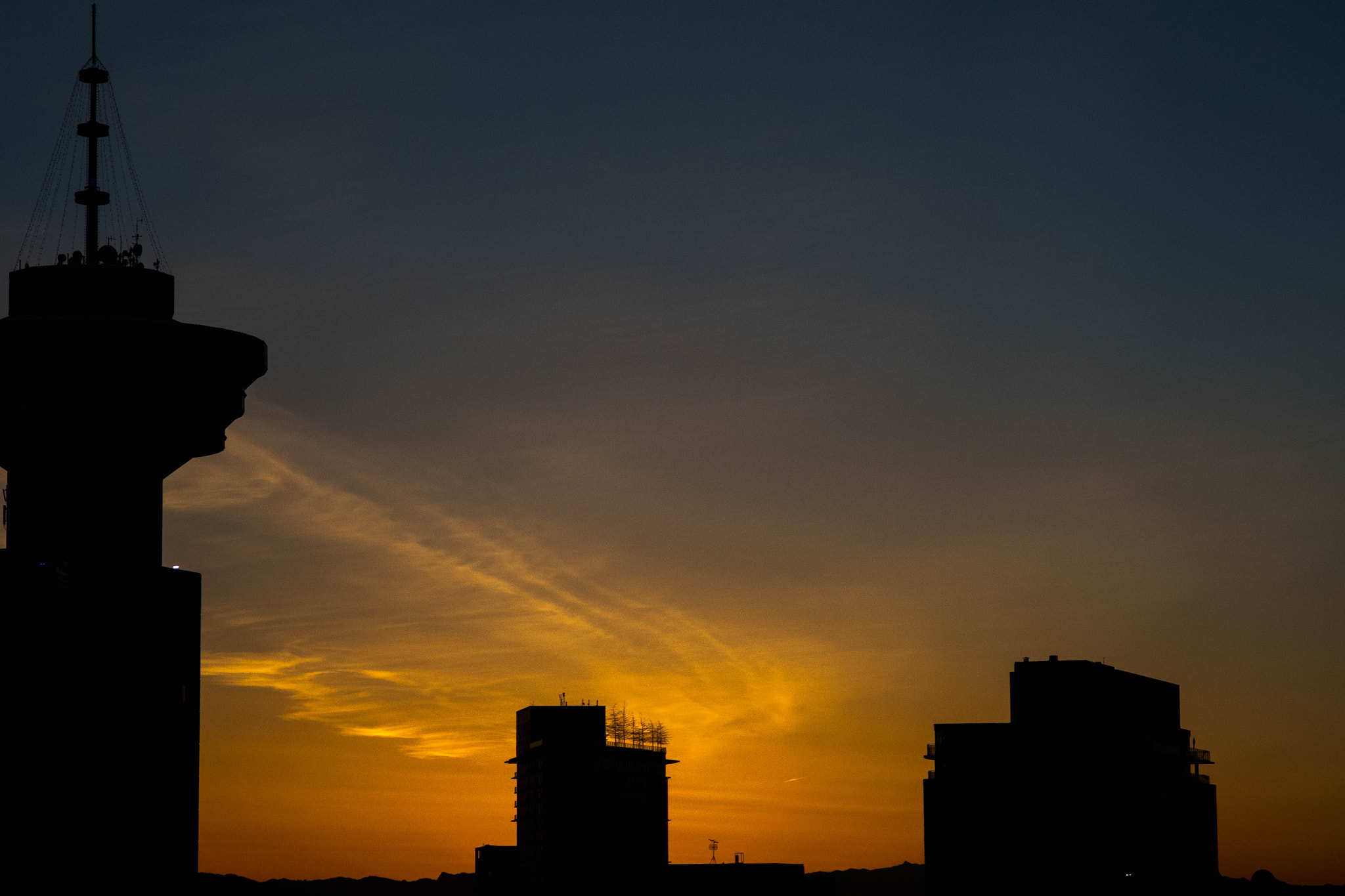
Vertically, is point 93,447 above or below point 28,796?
above

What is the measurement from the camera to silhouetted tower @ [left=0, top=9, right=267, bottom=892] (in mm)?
152625

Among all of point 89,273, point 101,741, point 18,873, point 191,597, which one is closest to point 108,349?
point 89,273

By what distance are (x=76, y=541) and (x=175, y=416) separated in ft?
49.6

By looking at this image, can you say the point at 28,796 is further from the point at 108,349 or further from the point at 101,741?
the point at 108,349

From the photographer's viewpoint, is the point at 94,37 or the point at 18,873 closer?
the point at 18,873

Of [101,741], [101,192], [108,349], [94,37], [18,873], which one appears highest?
[94,37]

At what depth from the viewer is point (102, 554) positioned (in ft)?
541

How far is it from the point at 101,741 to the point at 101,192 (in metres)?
52.2

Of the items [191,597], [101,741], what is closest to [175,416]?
[191,597]

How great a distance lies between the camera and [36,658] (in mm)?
153625

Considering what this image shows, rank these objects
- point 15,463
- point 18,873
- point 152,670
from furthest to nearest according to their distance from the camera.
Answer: point 15,463 < point 152,670 < point 18,873

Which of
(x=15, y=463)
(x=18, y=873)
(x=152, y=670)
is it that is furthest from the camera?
(x=15, y=463)

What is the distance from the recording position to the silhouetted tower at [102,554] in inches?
6009

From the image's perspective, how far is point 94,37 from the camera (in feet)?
545
